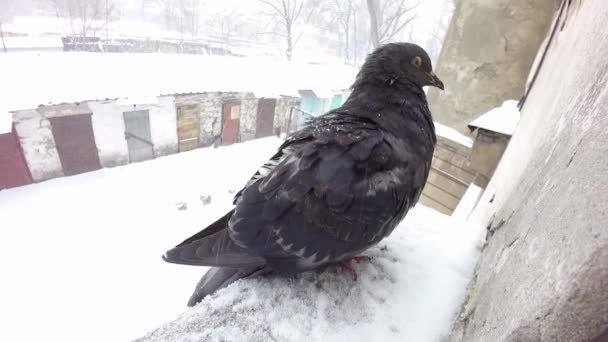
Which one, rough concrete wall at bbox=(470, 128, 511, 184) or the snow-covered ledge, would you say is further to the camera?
rough concrete wall at bbox=(470, 128, 511, 184)

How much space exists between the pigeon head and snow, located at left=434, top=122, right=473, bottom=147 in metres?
3.90

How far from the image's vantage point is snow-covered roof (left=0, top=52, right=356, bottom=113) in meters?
7.71

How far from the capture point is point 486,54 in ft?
17.6

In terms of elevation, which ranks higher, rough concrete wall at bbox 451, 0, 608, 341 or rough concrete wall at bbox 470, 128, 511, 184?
rough concrete wall at bbox 451, 0, 608, 341

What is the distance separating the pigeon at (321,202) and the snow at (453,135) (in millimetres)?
4268

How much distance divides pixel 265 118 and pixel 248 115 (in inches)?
32.5

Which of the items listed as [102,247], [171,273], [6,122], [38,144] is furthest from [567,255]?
[38,144]

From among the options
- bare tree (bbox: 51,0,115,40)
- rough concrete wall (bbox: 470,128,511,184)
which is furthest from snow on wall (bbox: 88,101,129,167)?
bare tree (bbox: 51,0,115,40)

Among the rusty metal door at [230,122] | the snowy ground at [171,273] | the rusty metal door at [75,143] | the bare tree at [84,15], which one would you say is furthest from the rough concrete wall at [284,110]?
the bare tree at [84,15]

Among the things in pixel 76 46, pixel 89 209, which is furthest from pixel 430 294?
pixel 76 46

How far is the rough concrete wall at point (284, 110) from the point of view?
12.4 m

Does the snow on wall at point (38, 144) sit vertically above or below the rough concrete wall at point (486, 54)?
below

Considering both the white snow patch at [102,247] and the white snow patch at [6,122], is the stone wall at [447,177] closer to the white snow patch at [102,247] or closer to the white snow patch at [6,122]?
the white snow patch at [102,247]

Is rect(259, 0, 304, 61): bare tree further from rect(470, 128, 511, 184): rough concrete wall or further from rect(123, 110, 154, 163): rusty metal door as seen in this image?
rect(470, 128, 511, 184): rough concrete wall
